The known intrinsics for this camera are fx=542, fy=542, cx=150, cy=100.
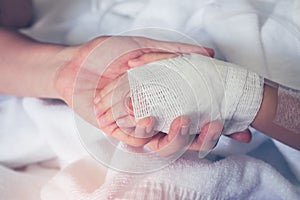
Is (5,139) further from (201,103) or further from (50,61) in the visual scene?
(201,103)

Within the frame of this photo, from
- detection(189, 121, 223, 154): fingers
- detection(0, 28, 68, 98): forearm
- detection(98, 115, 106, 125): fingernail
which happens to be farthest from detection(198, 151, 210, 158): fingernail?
detection(0, 28, 68, 98): forearm

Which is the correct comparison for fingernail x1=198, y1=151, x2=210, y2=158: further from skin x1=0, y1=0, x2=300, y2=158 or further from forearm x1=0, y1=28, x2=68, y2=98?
forearm x1=0, y1=28, x2=68, y2=98

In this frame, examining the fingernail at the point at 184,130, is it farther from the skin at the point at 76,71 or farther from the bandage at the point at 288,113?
the bandage at the point at 288,113

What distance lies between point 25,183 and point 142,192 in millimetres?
156

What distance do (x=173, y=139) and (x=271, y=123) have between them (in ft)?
0.40

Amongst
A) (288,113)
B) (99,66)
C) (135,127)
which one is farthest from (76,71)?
(288,113)

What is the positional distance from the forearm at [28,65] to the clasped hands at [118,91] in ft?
0.06

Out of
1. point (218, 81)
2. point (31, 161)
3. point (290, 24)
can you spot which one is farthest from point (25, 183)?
point (290, 24)

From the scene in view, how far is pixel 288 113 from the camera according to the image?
2.00ft

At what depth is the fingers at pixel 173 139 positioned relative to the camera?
1.79 feet

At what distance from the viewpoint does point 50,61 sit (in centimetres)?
73

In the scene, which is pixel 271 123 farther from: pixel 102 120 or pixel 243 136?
pixel 102 120

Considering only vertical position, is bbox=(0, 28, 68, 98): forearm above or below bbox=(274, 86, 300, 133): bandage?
below

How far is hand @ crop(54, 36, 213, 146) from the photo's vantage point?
615mm
